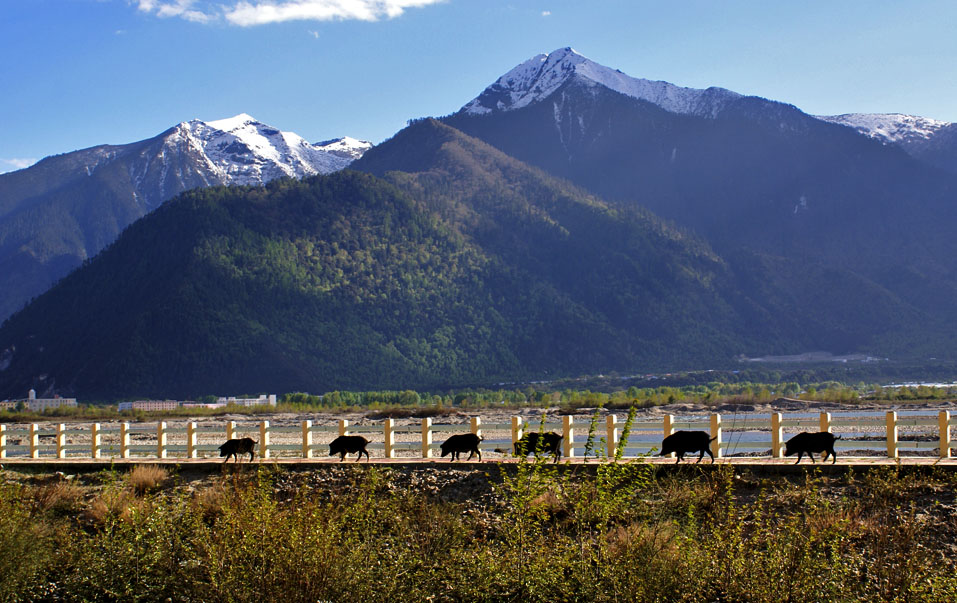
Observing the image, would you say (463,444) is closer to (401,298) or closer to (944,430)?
(944,430)

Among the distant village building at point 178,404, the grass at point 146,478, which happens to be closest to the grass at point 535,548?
the grass at point 146,478

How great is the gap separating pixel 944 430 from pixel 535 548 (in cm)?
997

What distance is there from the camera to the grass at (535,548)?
12.0 meters

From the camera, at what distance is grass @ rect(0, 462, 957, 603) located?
11977 mm

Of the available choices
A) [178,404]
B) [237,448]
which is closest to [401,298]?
[178,404]

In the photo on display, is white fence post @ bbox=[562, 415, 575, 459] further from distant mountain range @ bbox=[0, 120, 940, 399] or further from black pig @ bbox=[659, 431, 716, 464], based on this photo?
distant mountain range @ bbox=[0, 120, 940, 399]

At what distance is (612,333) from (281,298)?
152ft

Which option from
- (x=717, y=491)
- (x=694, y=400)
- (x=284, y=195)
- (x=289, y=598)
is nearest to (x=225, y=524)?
(x=289, y=598)

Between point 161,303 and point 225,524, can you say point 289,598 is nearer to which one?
point 225,524

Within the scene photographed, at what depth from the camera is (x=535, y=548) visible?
12.4 meters

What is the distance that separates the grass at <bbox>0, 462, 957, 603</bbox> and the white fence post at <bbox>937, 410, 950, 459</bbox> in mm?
1842

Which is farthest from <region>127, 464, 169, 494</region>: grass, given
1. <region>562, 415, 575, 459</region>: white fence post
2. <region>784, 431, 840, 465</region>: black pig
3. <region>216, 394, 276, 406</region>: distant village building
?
<region>216, 394, 276, 406</region>: distant village building

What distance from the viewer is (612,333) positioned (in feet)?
474

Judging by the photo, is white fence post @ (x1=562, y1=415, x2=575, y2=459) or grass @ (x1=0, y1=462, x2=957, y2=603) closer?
grass @ (x1=0, y1=462, x2=957, y2=603)
